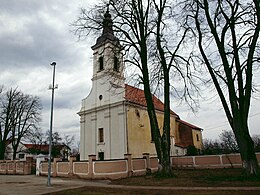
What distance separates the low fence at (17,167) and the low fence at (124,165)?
4605 millimetres

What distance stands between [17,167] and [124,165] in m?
17.9

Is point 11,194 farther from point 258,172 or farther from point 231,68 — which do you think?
point 231,68

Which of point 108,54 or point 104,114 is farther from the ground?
point 108,54

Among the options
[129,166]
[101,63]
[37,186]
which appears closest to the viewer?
[37,186]

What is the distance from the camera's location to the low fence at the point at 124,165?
65.5 ft

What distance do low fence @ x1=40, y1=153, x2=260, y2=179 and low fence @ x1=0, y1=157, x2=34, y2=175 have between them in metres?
4.61

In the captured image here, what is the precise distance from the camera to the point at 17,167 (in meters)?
32.0

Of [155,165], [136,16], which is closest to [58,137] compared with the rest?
[155,165]

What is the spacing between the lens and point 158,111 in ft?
115

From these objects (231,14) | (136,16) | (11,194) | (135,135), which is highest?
(136,16)

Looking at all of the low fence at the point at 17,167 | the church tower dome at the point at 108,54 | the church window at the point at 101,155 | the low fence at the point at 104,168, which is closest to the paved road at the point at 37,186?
the low fence at the point at 104,168

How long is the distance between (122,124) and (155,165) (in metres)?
6.55

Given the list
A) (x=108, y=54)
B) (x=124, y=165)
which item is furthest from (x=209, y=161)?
(x=108, y=54)

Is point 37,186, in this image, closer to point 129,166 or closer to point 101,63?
point 129,166
